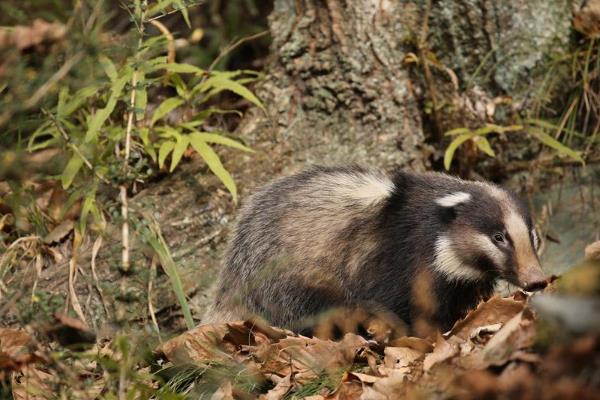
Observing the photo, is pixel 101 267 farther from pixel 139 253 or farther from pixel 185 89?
pixel 185 89

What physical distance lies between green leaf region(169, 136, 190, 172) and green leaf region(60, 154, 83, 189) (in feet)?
2.40

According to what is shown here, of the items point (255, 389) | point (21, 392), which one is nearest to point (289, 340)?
point (255, 389)

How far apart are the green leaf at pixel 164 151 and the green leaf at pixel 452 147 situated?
2.32m

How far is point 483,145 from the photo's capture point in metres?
7.14

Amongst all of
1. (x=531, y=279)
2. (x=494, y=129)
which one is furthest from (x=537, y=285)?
(x=494, y=129)

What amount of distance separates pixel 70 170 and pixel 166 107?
1.06 meters

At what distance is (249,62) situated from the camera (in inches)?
327

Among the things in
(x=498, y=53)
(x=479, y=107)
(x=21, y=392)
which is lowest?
(x=21, y=392)

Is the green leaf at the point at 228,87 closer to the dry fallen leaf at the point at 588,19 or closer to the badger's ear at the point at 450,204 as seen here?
the badger's ear at the point at 450,204

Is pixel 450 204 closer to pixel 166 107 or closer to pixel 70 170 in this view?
pixel 166 107

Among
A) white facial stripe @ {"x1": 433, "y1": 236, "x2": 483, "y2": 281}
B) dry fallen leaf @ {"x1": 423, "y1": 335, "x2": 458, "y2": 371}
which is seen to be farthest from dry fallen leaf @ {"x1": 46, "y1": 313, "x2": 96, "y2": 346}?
white facial stripe @ {"x1": 433, "y1": 236, "x2": 483, "y2": 281}

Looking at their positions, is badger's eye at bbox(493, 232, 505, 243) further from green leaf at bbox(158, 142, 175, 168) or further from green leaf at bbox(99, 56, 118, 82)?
green leaf at bbox(99, 56, 118, 82)

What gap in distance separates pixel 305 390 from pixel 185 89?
12.0 ft

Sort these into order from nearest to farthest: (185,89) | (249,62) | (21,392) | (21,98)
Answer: (21,98)
(21,392)
(185,89)
(249,62)
